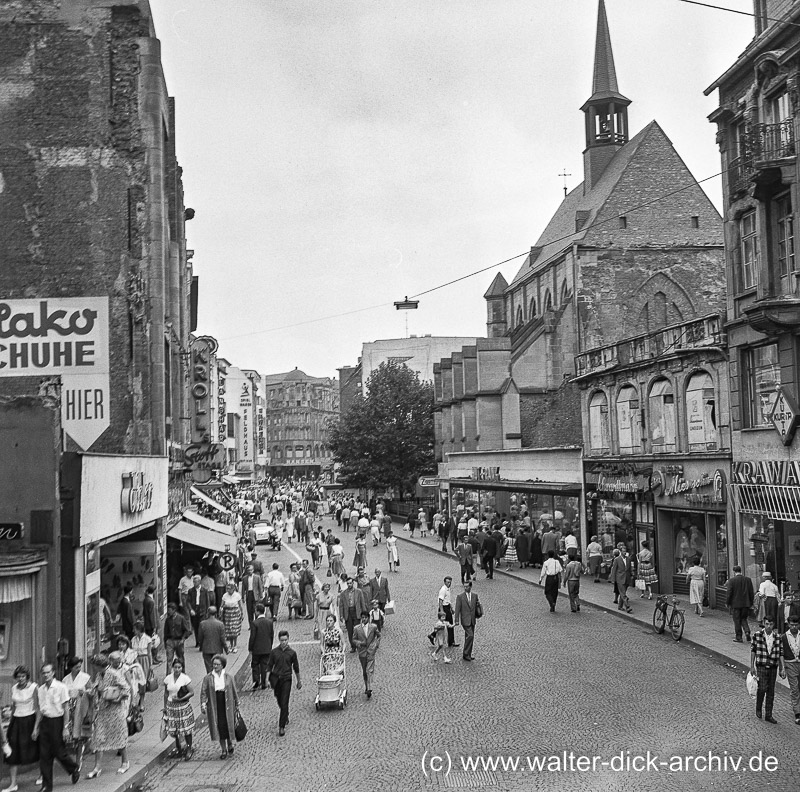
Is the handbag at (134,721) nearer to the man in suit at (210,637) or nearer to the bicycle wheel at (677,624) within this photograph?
the man in suit at (210,637)

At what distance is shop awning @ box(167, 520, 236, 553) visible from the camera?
80.9 feet

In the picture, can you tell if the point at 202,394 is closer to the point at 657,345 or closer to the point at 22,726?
the point at 657,345

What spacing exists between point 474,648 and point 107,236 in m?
12.1

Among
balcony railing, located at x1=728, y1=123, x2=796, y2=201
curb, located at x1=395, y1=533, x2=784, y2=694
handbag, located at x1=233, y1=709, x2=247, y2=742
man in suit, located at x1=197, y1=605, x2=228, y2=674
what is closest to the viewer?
handbag, located at x1=233, y1=709, x2=247, y2=742

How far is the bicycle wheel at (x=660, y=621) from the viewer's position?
68.3 feet

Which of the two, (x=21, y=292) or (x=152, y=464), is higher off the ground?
(x=21, y=292)

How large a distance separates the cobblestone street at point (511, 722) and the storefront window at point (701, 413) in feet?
23.4

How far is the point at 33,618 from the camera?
1289 cm

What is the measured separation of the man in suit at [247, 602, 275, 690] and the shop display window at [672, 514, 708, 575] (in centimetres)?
1289

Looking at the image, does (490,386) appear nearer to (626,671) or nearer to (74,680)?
(626,671)

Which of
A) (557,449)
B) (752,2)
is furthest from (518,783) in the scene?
(557,449)

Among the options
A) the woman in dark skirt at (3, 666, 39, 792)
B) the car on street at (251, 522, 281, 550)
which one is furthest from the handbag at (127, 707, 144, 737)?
the car on street at (251, 522, 281, 550)

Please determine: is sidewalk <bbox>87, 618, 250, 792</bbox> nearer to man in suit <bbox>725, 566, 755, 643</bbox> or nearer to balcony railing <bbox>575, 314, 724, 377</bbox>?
man in suit <bbox>725, 566, 755, 643</bbox>

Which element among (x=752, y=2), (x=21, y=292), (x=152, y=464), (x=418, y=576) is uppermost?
(x=752, y=2)
